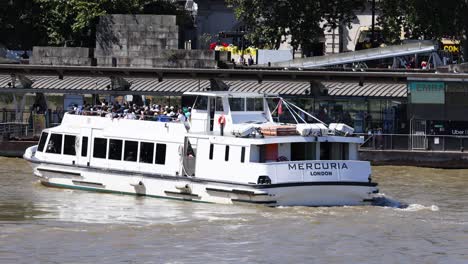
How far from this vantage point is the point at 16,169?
5675 centimetres

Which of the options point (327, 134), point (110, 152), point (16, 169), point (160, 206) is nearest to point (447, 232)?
point (327, 134)

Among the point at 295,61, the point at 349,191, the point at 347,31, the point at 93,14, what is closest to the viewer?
the point at 349,191

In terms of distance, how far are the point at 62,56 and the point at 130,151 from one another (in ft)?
96.2

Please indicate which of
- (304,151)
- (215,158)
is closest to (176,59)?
(215,158)

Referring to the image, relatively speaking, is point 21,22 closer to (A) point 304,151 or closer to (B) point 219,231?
(A) point 304,151

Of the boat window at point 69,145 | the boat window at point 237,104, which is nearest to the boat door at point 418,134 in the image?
the boat window at point 237,104

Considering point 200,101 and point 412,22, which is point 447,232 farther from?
point 412,22

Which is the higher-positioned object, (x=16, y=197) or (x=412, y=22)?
(x=412, y=22)

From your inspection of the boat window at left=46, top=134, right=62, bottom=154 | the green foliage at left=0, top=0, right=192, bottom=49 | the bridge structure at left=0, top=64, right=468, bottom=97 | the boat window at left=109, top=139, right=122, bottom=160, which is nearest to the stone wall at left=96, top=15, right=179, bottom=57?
the green foliage at left=0, top=0, right=192, bottom=49

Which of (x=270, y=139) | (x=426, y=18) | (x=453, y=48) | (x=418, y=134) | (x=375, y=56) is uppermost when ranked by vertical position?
(x=426, y=18)

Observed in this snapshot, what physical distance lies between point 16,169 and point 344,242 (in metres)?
22.1

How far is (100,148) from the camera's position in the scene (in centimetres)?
4884

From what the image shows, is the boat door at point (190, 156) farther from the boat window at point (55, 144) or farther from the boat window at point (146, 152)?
the boat window at point (55, 144)

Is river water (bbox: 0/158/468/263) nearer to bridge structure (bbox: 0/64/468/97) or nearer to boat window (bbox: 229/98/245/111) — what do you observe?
boat window (bbox: 229/98/245/111)
